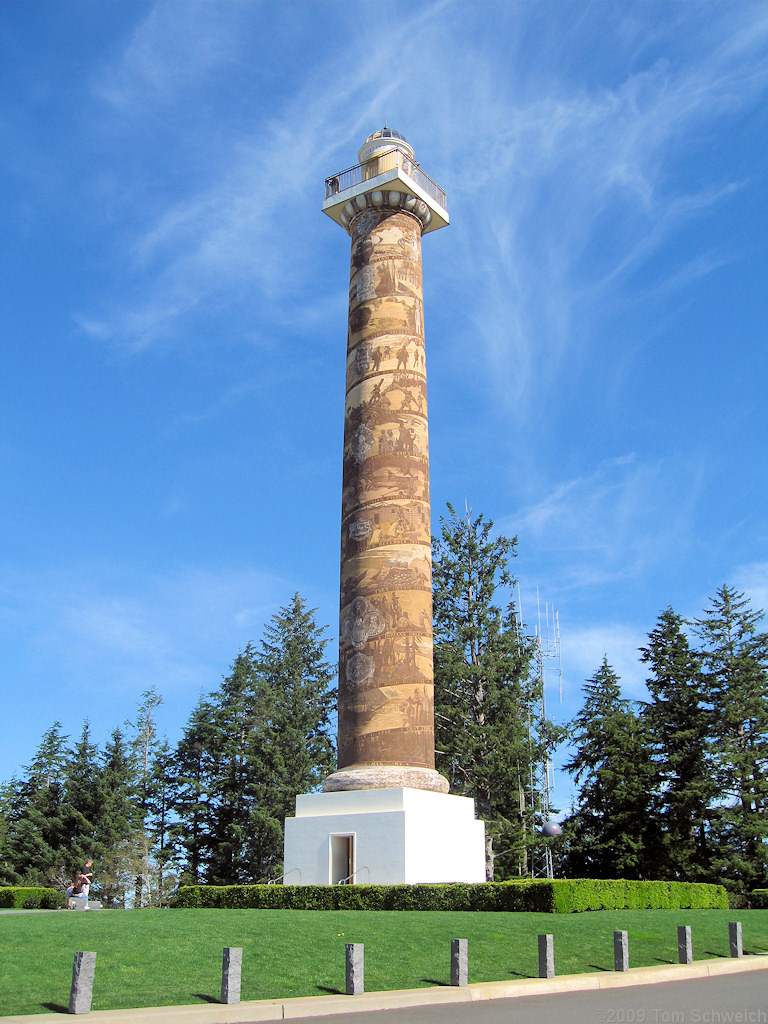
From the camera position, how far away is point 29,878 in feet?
140

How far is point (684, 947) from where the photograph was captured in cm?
1404

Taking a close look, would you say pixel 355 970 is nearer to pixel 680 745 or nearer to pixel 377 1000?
pixel 377 1000

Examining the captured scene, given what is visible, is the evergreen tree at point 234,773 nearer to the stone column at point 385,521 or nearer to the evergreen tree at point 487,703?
the evergreen tree at point 487,703

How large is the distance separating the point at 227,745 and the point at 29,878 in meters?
10.5

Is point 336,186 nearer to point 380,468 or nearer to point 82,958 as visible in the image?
point 380,468

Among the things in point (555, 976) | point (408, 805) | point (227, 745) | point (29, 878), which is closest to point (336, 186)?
point (408, 805)

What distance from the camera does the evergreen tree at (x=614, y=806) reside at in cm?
3956

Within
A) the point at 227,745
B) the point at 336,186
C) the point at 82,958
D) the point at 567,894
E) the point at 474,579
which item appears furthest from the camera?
the point at 227,745

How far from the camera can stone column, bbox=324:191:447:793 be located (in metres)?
22.5

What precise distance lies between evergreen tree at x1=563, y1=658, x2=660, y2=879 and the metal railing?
23.9 meters

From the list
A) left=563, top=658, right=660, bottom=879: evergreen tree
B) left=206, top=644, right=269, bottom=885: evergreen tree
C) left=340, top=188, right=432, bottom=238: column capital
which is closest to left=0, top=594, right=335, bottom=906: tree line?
left=206, top=644, right=269, bottom=885: evergreen tree

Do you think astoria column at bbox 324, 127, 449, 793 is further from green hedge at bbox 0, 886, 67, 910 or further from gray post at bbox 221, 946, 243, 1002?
gray post at bbox 221, 946, 243, 1002

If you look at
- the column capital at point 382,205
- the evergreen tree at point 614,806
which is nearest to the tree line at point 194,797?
the evergreen tree at point 614,806

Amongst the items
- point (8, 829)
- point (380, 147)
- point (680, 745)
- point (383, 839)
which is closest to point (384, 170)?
point (380, 147)
